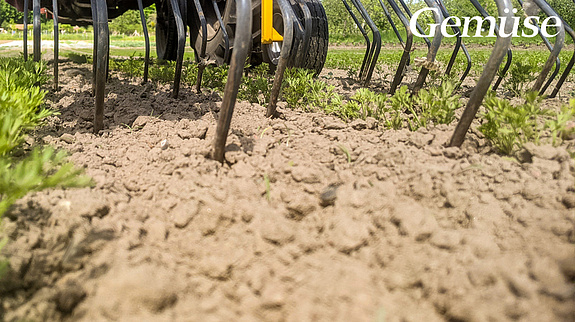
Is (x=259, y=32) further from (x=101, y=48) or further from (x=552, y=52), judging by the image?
(x=552, y=52)

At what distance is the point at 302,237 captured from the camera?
117 cm

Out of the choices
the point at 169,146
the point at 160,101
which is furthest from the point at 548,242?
the point at 160,101

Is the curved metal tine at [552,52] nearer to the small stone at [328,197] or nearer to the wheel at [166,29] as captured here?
the small stone at [328,197]

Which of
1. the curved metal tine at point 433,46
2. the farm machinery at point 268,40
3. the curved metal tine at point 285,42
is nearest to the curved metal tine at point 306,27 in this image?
the farm machinery at point 268,40

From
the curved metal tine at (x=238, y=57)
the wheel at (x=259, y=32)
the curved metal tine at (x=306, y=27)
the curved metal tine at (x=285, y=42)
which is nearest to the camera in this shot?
the curved metal tine at (x=238, y=57)

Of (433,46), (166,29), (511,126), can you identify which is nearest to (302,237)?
(511,126)

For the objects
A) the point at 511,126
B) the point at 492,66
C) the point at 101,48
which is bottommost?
the point at 511,126

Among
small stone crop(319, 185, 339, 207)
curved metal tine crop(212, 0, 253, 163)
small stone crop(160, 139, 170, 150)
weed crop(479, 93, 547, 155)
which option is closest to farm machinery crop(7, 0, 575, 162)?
curved metal tine crop(212, 0, 253, 163)

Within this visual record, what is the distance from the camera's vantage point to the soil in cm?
92

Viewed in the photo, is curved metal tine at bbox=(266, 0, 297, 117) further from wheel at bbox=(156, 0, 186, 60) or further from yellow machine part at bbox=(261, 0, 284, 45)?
wheel at bbox=(156, 0, 186, 60)

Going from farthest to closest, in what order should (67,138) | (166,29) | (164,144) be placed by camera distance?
(166,29) → (67,138) → (164,144)

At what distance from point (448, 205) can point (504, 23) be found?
3.23 ft

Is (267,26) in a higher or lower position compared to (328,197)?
higher

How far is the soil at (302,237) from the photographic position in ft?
3.02
